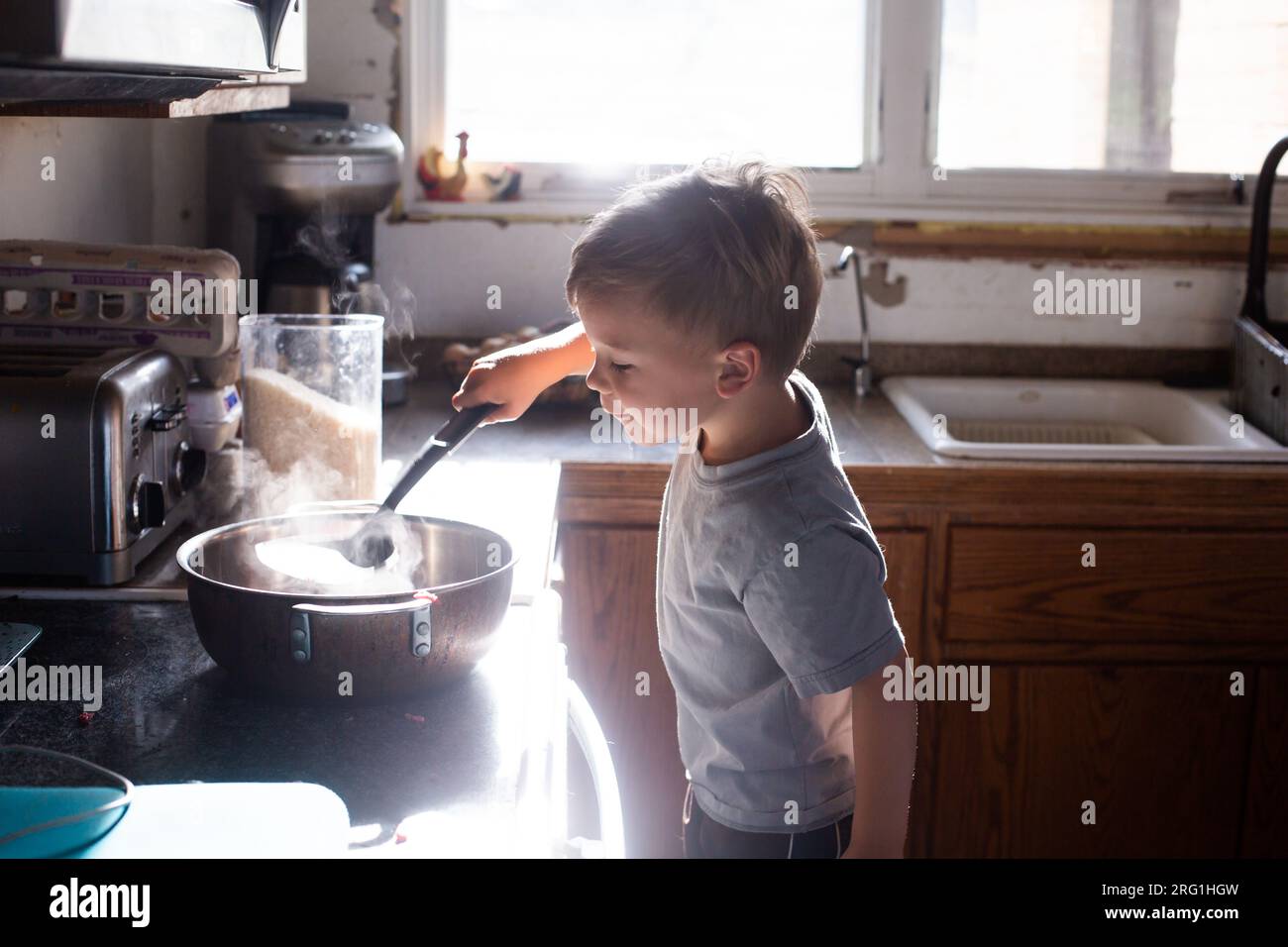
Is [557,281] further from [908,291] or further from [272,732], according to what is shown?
[272,732]

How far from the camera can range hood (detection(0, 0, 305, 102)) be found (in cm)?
63

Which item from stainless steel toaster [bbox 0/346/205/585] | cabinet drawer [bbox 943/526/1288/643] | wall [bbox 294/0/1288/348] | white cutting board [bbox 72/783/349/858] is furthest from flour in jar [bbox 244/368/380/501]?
wall [bbox 294/0/1288/348]

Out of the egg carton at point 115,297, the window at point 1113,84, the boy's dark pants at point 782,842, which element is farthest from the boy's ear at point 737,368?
the window at point 1113,84

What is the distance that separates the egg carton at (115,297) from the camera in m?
1.54

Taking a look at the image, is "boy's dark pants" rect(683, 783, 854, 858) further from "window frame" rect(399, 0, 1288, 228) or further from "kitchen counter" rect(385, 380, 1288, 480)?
"window frame" rect(399, 0, 1288, 228)

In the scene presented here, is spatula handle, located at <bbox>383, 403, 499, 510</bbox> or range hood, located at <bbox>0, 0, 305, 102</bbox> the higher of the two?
range hood, located at <bbox>0, 0, 305, 102</bbox>

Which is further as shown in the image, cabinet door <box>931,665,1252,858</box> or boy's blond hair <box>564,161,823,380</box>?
cabinet door <box>931,665,1252,858</box>

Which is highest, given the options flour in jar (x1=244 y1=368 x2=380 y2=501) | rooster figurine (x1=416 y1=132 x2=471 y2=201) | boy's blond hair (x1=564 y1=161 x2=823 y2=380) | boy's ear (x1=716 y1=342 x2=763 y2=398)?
rooster figurine (x1=416 y1=132 x2=471 y2=201)

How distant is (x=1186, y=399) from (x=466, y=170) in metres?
1.37

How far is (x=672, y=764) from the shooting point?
206 cm

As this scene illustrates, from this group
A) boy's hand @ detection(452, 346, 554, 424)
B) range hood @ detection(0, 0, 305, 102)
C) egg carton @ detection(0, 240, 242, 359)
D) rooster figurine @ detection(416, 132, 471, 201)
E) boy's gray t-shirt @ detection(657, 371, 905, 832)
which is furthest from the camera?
rooster figurine @ detection(416, 132, 471, 201)

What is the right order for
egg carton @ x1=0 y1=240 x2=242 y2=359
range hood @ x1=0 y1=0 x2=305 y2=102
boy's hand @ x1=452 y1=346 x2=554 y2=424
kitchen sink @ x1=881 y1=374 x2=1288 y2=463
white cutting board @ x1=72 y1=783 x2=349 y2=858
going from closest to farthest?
range hood @ x1=0 y1=0 x2=305 y2=102 < white cutting board @ x1=72 y1=783 x2=349 y2=858 < boy's hand @ x1=452 y1=346 x2=554 y2=424 < egg carton @ x1=0 y1=240 x2=242 y2=359 < kitchen sink @ x1=881 y1=374 x2=1288 y2=463
